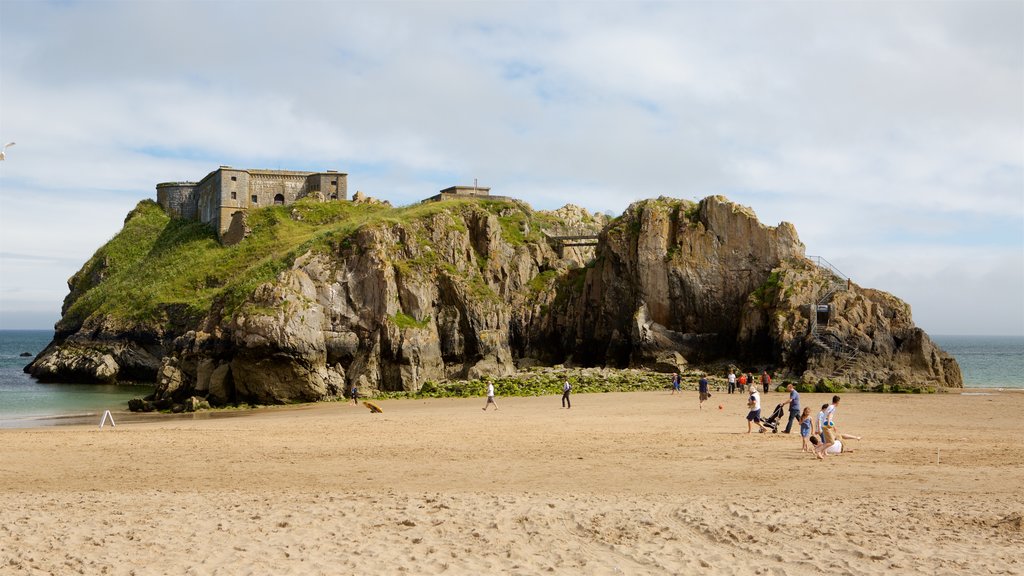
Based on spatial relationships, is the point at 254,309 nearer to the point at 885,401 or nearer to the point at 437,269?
the point at 437,269

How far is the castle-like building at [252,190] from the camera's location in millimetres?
80750

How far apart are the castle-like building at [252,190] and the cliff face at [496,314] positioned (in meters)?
10.3

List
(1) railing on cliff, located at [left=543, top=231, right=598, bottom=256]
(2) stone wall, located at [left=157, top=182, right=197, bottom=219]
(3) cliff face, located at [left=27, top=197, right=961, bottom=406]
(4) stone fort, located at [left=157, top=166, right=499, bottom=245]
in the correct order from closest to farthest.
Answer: (3) cliff face, located at [left=27, top=197, right=961, bottom=406]
(1) railing on cliff, located at [left=543, top=231, right=598, bottom=256]
(4) stone fort, located at [left=157, top=166, right=499, bottom=245]
(2) stone wall, located at [left=157, top=182, right=197, bottom=219]

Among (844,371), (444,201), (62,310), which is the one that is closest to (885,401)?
(844,371)

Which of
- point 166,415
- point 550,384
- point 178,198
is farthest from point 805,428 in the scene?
point 178,198

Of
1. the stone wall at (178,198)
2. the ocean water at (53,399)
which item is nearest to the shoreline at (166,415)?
the ocean water at (53,399)

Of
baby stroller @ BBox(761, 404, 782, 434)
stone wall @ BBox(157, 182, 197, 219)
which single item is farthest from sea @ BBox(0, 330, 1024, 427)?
baby stroller @ BBox(761, 404, 782, 434)

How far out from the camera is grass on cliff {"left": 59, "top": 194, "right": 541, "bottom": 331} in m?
65.1

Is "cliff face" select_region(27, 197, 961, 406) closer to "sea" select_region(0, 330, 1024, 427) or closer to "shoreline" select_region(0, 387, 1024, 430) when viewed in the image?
"shoreline" select_region(0, 387, 1024, 430)

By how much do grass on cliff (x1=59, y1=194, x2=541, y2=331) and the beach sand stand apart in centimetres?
3505

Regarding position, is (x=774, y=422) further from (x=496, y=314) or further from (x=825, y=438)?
(x=496, y=314)

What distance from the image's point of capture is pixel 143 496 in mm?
15586

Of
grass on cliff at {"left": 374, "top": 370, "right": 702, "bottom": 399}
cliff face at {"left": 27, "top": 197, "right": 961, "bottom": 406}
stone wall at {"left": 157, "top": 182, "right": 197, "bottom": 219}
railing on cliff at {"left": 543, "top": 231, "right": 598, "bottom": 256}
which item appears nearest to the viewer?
grass on cliff at {"left": 374, "top": 370, "right": 702, "bottom": 399}

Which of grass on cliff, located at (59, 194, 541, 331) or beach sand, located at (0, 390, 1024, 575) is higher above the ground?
grass on cliff, located at (59, 194, 541, 331)
